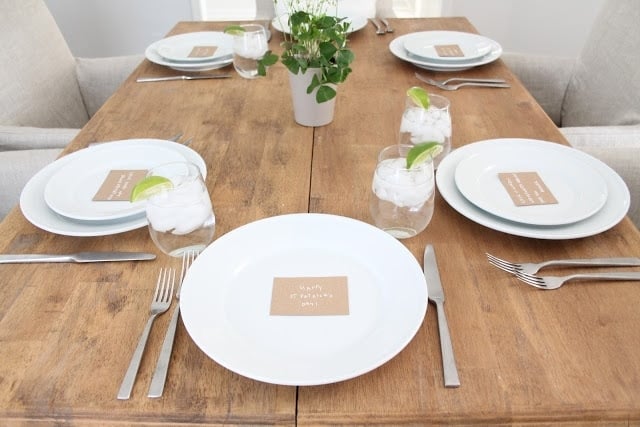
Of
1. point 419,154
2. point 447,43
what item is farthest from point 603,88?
point 419,154

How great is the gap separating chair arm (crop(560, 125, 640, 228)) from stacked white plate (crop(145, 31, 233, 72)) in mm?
931

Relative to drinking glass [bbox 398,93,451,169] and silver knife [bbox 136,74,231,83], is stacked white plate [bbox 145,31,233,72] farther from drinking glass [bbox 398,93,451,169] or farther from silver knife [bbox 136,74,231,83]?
drinking glass [bbox 398,93,451,169]

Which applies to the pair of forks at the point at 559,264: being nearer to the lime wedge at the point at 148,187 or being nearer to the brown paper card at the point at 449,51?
the lime wedge at the point at 148,187

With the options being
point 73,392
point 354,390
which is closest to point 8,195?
point 73,392

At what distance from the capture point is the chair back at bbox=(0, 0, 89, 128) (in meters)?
1.41

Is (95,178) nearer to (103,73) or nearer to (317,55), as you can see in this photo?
(317,55)

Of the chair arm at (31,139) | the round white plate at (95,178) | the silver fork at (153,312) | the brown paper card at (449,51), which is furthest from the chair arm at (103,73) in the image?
the silver fork at (153,312)

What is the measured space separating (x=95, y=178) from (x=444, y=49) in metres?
1.01

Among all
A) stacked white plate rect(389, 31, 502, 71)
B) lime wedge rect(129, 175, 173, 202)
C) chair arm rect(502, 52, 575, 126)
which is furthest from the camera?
chair arm rect(502, 52, 575, 126)

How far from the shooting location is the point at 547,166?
91 cm

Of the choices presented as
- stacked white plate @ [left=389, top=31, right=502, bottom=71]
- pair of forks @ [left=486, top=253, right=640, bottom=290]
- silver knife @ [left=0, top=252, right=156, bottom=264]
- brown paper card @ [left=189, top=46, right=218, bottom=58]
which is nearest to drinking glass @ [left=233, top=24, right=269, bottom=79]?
brown paper card @ [left=189, top=46, right=218, bottom=58]

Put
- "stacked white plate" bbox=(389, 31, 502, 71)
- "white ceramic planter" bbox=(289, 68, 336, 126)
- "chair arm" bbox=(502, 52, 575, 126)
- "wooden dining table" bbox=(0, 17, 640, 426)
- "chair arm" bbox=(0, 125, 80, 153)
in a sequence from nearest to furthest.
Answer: "wooden dining table" bbox=(0, 17, 640, 426)
"white ceramic planter" bbox=(289, 68, 336, 126)
"chair arm" bbox=(0, 125, 80, 153)
"stacked white plate" bbox=(389, 31, 502, 71)
"chair arm" bbox=(502, 52, 575, 126)

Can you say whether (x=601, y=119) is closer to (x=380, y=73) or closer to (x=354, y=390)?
(x=380, y=73)

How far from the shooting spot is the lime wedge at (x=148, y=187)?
0.67m
